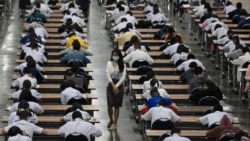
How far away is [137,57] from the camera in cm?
2067

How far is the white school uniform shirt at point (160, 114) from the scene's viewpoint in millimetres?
16156

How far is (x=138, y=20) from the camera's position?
2794 centimetres

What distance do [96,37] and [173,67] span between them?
689 centimetres

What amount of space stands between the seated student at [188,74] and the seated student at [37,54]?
3.39 m

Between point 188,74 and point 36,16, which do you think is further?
point 36,16

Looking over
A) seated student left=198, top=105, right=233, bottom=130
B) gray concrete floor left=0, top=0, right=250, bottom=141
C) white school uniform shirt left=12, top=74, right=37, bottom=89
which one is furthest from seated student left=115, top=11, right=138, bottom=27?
seated student left=198, top=105, right=233, bottom=130

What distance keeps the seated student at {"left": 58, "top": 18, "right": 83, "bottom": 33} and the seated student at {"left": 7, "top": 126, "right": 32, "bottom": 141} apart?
984cm

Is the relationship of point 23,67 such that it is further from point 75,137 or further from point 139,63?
point 75,137

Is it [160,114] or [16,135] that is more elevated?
[16,135]

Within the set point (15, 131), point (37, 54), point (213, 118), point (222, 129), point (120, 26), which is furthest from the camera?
point (120, 26)

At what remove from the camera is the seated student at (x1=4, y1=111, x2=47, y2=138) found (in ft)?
49.6

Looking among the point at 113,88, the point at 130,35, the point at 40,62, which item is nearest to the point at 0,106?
the point at 40,62

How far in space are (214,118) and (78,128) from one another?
8.49ft

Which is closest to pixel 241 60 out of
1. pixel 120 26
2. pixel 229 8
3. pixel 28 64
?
pixel 28 64
